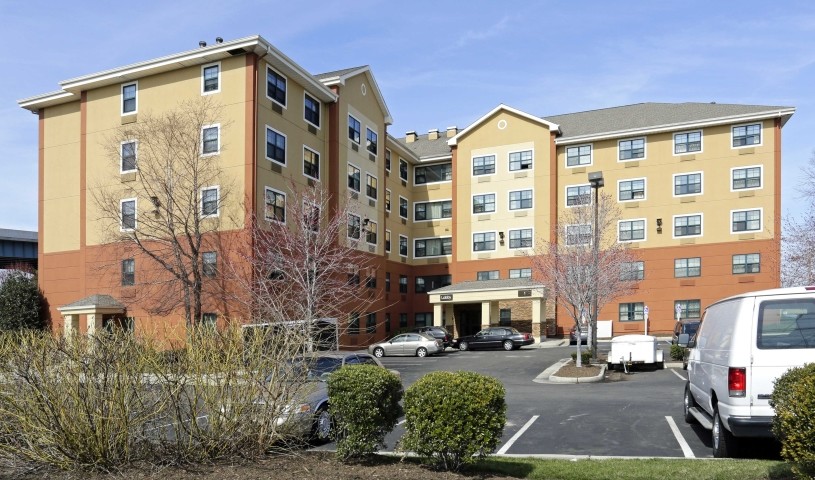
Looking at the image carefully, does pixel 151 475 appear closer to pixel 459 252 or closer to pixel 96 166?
pixel 96 166

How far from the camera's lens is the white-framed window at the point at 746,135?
44.6 metres

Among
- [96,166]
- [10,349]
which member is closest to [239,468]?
[10,349]

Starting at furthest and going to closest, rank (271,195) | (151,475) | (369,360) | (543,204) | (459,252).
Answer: (459,252), (543,204), (271,195), (369,360), (151,475)

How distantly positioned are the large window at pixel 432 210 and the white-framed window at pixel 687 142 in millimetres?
16908

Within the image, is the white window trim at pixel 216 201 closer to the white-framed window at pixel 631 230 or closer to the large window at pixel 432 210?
the large window at pixel 432 210

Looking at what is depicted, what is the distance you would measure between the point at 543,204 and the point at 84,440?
43638 millimetres

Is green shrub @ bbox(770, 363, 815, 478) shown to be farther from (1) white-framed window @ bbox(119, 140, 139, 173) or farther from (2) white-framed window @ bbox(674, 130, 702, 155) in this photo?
(2) white-framed window @ bbox(674, 130, 702, 155)

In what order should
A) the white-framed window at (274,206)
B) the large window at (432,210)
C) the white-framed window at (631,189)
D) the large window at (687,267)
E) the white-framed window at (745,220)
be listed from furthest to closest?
the large window at (432,210)
the white-framed window at (631,189)
the large window at (687,267)
the white-framed window at (745,220)
the white-framed window at (274,206)

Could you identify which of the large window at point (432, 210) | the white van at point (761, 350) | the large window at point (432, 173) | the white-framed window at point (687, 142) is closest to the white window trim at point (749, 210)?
the white-framed window at point (687, 142)

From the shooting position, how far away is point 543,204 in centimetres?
4912

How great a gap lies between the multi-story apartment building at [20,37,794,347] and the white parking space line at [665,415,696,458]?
21952mm

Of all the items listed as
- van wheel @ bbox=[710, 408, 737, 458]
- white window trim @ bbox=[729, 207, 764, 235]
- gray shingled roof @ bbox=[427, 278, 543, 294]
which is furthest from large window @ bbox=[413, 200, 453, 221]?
van wheel @ bbox=[710, 408, 737, 458]

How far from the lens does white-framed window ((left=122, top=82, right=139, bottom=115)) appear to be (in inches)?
1390

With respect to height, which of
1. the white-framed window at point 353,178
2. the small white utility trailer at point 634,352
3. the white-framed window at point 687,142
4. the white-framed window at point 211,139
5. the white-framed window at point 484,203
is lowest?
the small white utility trailer at point 634,352
